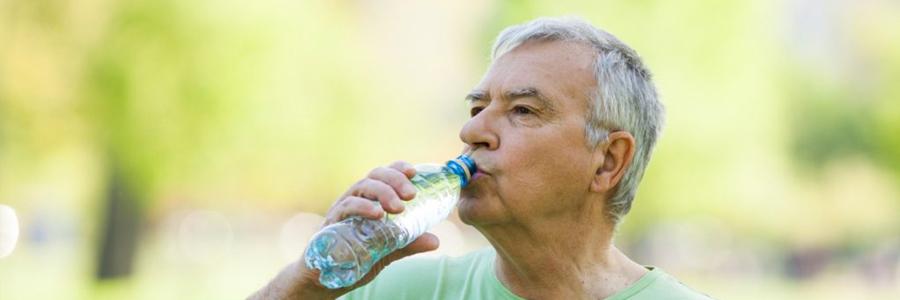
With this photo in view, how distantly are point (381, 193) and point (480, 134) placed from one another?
1.29 feet

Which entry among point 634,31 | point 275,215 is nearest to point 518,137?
point 634,31

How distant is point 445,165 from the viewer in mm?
2217

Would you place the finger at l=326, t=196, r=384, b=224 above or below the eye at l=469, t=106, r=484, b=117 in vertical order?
below

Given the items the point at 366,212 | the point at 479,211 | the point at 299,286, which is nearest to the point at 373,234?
the point at 366,212

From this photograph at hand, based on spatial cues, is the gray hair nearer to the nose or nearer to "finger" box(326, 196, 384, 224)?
the nose

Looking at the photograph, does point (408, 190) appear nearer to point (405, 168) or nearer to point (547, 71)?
point (405, 168)

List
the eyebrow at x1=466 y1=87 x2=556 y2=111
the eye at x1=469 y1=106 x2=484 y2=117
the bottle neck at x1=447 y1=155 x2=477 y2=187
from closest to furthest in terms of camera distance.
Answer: the bottle neck at x1=447 y1=155 x2=477 y2=187 < the eyebrow at x1=466 y1=87 x2=556 y2=111 < the eye at x1=469 y1=106 x2=484 y2=117

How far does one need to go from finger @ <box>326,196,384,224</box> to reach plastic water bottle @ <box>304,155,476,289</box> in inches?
0.5

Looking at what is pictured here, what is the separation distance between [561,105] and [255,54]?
11270 mm

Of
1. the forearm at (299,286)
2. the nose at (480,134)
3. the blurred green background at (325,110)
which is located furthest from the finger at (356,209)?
the blurred green background at (325,110)

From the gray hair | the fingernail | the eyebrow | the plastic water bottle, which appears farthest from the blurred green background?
the fingernail

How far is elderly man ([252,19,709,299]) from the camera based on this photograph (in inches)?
90.9

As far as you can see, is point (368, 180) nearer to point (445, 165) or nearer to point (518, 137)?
point (445, 165)

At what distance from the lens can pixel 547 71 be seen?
2389 millimetres
